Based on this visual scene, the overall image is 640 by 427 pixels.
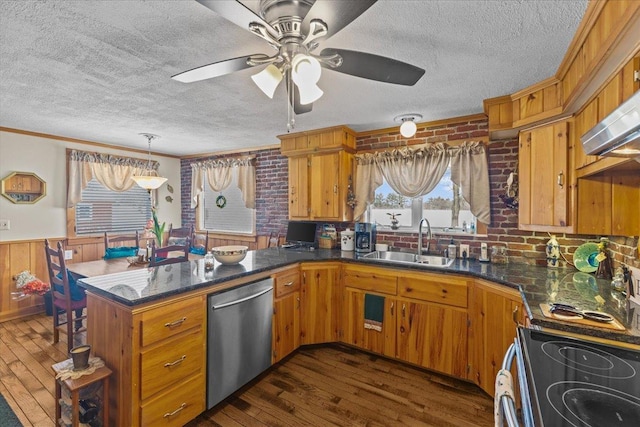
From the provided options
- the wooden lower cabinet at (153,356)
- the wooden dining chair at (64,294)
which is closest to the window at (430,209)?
the wooden lower cabinet at (153,356)

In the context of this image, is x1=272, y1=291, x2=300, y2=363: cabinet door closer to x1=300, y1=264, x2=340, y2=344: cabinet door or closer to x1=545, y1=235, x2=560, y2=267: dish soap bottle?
x1=300, y1=264, x2=340, y2=344: cabinet door

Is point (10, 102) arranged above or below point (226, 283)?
above

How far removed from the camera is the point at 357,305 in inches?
112

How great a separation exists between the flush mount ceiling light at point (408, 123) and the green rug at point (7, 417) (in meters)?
3.58

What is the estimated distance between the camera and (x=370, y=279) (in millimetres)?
2764

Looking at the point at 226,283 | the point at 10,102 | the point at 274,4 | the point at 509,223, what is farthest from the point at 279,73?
the point at 10,102

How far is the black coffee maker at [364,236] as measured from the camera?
10.8ft

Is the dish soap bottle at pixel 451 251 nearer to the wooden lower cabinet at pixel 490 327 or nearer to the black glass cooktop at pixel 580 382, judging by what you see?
the wooden lower cabinet at pixel 490 327

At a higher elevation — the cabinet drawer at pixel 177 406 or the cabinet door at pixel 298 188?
the cabinet door at pixel 298 188

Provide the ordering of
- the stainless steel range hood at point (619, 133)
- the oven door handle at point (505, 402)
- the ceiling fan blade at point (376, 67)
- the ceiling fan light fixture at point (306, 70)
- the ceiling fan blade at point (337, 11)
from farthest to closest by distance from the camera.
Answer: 1. the ceiling fan blade at point (376, 67)
2. the ceiling fan light fixture at point (306, 70)
3. the ceiling fan blade at point (337, 11)
4. the stainless steel range hood at point (619, 133)
5. the oven door handle at point (505, 402)

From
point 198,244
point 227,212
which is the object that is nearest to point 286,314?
point 198,244

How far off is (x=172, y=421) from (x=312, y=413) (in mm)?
888

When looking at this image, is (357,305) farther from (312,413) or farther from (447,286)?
(312,413)

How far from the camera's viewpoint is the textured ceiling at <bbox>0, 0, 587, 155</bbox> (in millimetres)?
1389
